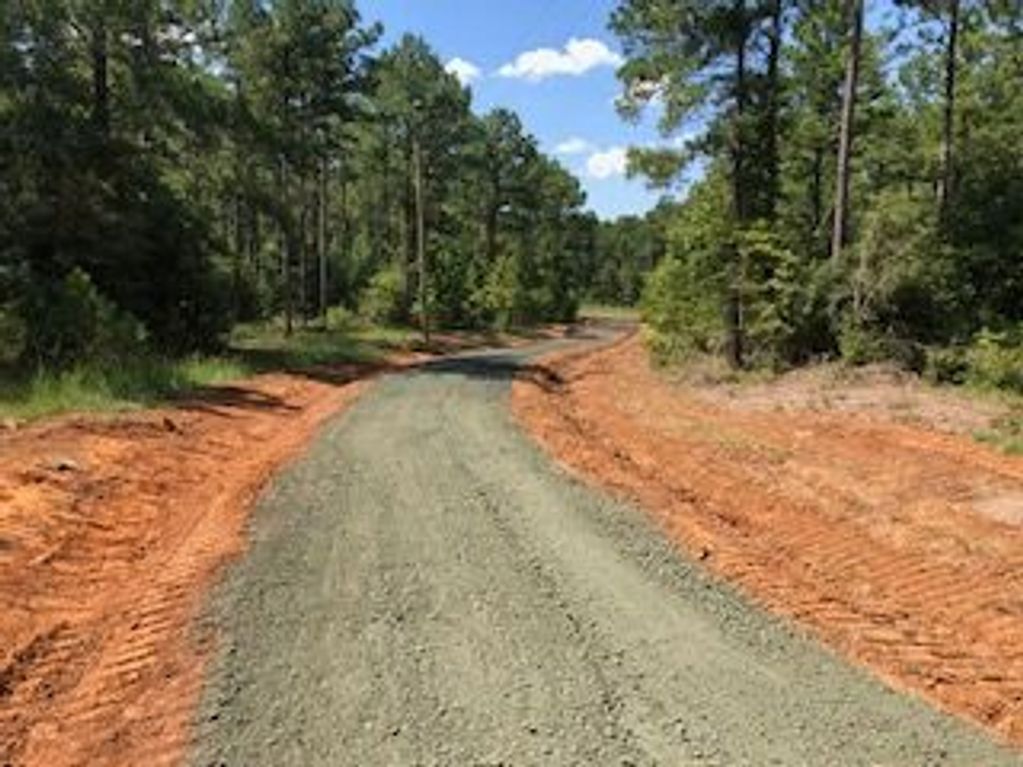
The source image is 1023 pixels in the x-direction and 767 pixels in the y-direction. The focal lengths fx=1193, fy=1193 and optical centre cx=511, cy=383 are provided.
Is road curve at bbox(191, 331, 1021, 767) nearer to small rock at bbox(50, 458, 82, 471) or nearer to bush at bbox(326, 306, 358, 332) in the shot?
small rock at bbox(50, 458, 82, 471)

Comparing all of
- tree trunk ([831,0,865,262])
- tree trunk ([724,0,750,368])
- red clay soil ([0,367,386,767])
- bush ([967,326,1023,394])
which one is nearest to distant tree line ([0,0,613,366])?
red clay soil ([0,367,386,767])

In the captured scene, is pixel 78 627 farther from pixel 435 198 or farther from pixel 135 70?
pixel 435 198

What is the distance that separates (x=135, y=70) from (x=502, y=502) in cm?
1915

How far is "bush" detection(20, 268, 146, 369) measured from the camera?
21.1m

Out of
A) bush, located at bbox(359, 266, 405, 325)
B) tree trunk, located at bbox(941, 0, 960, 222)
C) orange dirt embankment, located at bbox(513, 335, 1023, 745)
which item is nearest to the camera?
orange dirt embankment, located at bbox(513, 335, 1023, 745)

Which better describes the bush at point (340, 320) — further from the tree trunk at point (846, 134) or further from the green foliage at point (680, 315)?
the tree trunk at point (846, 134)

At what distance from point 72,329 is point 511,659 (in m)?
16.4

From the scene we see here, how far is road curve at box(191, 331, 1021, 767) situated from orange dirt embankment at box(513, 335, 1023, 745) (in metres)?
0.52

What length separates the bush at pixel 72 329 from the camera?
2106 cm

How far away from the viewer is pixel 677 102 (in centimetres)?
2652

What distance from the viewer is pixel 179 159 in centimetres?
3102

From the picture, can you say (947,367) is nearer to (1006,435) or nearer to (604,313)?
(1006,435)

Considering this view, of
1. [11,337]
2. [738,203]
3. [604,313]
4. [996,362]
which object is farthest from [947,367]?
[604,313]

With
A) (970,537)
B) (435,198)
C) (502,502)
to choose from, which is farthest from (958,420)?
(435,198)
